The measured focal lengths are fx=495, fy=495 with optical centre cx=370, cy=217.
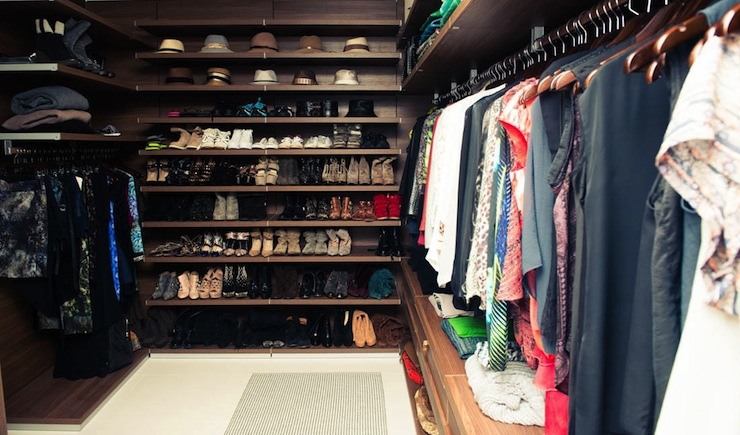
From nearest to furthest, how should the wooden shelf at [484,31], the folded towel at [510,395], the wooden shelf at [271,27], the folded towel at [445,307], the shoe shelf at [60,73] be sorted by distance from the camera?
the folded towel at [510,395] < the wooden shelf at [484,31] < the folded towel at [445,307] < the shoe shelf at [60,73] < the wooden shelf at [271,27]

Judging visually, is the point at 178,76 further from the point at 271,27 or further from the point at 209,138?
the point at 271,27

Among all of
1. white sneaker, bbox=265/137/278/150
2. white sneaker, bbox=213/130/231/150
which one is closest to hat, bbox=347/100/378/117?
white sneaker, bbox=265/137/278/150

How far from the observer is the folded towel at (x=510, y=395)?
1.41 meters

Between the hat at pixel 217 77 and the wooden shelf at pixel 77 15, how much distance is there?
1.58ft

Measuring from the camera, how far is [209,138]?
3.47 metres

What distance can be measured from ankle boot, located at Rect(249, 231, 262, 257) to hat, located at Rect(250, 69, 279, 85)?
1.07 meters

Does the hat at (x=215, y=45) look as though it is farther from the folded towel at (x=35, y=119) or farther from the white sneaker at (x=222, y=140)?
the folded towel at (x=35, y=119)

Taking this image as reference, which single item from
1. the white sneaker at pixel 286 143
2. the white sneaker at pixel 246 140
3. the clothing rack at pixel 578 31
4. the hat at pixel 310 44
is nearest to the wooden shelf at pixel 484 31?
the clothing rack at pixel 578 31

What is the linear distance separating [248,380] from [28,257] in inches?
55.9

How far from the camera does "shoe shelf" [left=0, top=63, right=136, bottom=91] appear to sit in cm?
252

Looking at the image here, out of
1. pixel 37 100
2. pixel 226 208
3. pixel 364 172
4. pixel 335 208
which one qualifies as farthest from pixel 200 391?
pixel 37 100

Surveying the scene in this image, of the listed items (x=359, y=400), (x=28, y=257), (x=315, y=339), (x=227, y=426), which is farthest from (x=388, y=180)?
(x=28, y=257)

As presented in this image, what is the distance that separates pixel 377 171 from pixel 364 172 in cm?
9

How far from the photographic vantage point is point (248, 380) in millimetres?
3145
